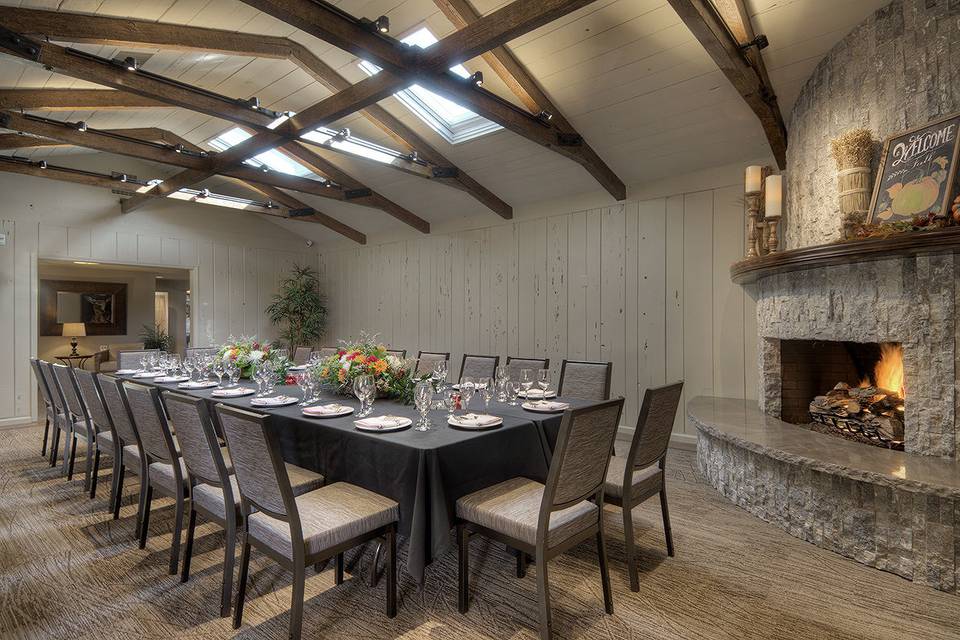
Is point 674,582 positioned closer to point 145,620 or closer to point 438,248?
point 145,620

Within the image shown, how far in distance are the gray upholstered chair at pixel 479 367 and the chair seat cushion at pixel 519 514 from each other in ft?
7.04

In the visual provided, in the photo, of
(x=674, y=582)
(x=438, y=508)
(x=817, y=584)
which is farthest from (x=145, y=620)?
(x=817, y=584)

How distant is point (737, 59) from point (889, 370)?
2.25m

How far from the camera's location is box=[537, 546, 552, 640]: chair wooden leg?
1.91 m

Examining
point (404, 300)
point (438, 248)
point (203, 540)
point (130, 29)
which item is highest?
point (130, 29)

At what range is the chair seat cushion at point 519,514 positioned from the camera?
202cm

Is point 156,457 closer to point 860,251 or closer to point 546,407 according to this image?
point 546,407

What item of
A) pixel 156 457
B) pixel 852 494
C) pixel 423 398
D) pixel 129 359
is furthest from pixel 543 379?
pixel 129 359

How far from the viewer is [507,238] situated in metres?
6.44

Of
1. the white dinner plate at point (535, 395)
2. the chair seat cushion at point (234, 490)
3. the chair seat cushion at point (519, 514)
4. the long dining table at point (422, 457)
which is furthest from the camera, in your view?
the white dinner plate at point (535, 395)

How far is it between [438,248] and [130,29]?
441cm

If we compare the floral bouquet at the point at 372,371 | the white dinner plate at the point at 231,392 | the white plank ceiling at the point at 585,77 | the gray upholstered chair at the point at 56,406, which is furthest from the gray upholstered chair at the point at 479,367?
the gray upholstered chair at the point at 56,406

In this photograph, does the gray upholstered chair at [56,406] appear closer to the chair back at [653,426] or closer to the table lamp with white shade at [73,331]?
the chair back at [653,426]

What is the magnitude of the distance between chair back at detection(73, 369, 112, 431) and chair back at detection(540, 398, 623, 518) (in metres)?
Result: 2.87
